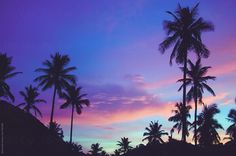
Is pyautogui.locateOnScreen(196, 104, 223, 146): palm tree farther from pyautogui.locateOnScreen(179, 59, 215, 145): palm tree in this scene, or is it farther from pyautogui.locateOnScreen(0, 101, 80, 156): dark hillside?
pyautogui.locateOnScreen(0, 101, 80, 156): dark hillside

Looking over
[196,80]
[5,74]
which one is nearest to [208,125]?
[196,80]

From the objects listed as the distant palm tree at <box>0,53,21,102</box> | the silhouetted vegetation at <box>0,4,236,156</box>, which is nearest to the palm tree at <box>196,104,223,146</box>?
the silhouetted vegetation at <box>0,4,236,156</box>

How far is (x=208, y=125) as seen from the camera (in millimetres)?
64562

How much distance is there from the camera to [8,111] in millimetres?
40281

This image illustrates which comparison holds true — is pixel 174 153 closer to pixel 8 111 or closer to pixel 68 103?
pixel 8 111

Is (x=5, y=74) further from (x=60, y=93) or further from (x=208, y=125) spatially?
(x=208, y=125)

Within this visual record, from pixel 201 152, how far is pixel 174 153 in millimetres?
2260

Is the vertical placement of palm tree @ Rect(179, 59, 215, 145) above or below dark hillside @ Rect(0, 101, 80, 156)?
above

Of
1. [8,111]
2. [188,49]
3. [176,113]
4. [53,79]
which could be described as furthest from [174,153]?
[176,113]

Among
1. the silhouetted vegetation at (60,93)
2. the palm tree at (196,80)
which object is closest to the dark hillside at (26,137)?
the silhouetted vegetation at (60,93)

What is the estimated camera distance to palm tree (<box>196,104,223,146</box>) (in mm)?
64312

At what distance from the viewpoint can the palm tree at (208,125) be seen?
6431 cm

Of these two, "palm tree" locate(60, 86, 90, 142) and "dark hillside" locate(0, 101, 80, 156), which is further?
"palm tree" locate(60, 86, 90, 142)

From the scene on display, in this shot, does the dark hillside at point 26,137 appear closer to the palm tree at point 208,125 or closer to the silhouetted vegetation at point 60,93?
the silhouetted vegetation at point 60,93
